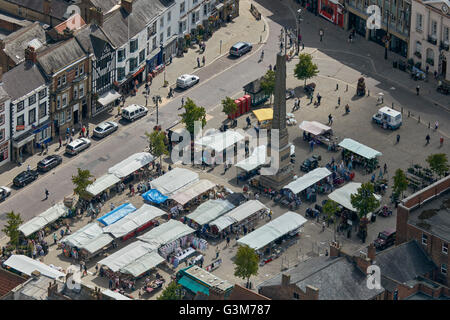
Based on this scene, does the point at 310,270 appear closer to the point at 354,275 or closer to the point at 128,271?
the point at 354,275

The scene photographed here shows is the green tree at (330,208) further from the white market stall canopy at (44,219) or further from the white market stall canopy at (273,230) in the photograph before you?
the white market stall canopy at (44,219)

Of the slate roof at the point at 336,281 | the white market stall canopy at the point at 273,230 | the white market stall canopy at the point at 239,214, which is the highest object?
the slate roof at the point at 336,281

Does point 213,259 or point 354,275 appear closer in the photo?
point 354,275

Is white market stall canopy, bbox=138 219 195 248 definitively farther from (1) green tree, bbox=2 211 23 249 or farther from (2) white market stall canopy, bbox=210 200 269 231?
(1) green tree, bbox=2 211 23 249

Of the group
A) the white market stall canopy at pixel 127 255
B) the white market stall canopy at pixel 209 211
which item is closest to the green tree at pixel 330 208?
the white market stall canopy at pixel 209 211

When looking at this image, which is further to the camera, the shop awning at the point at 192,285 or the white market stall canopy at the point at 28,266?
the white market stall canopy at the point at 28,266

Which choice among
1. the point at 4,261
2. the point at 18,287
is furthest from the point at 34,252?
the point at 18,287
